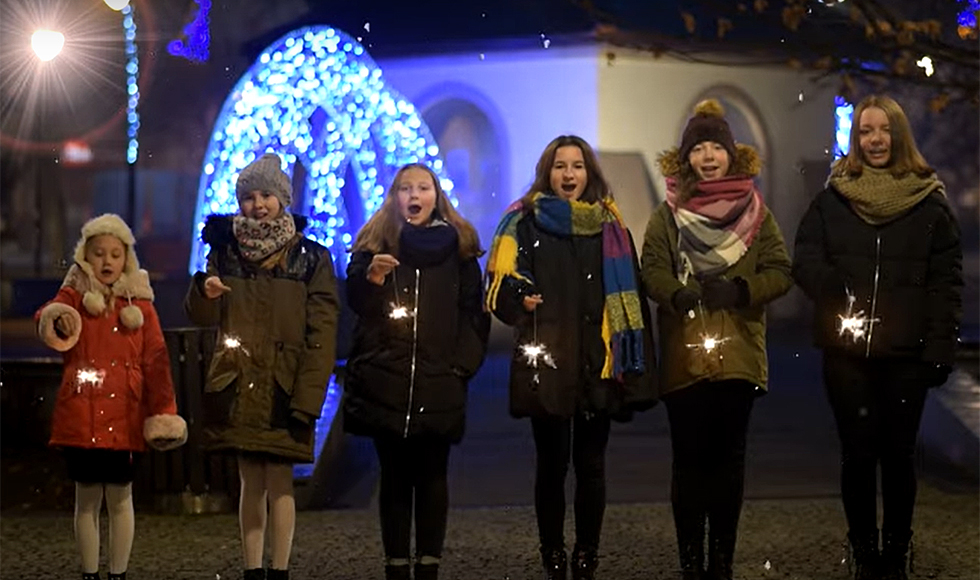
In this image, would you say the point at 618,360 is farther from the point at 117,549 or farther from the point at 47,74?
the point at 47,74

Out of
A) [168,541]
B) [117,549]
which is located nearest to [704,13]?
[168,541]

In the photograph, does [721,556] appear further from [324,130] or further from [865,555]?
[324,130]

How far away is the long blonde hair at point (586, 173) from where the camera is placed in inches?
251

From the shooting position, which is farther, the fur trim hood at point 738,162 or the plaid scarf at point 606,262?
the fur trim hood at point 738,162

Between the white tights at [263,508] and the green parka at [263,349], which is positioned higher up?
the green parka at [263,349]

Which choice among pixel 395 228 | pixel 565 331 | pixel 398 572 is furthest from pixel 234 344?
pixel 565 331

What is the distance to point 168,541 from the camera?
25.7 ft

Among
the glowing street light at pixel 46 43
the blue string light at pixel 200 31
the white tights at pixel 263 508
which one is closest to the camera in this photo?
the white tights at pixel 263 508

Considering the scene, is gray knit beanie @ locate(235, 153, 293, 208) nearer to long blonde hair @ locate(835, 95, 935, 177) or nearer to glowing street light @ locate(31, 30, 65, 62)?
long blonde hair @ locate(835, 95, 935, 177)

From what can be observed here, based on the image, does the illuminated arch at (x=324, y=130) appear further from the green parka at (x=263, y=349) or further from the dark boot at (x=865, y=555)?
the dark boot at (x=865, y=555)

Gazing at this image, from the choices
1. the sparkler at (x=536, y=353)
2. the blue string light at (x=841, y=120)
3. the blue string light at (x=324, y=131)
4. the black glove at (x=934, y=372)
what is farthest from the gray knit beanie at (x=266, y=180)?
the blue string light at (x=841, y=120)

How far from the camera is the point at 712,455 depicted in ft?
20.6

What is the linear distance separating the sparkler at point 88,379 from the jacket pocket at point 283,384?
0.65 metres

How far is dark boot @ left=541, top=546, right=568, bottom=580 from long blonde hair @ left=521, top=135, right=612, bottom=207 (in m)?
1.39
